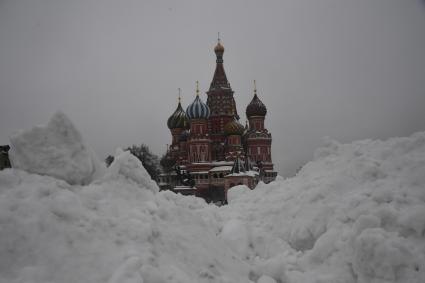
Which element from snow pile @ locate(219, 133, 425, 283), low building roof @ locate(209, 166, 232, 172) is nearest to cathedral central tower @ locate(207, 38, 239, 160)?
low building roof @ locate(209, 166, 232, 172)

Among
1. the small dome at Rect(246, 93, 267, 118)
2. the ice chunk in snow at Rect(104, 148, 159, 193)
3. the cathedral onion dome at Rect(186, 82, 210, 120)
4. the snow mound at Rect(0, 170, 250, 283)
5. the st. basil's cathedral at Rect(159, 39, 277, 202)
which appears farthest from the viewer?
the small dome at Rect(246, 93, 267, 118)

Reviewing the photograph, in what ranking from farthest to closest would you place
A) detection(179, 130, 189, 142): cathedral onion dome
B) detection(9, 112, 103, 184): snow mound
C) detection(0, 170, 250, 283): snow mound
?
detection(179, 130, 189, 142): cathedral onion dome < detection(9, 112, 103, 184): snow mound < detection(0, 170, 250, 283): snow mound

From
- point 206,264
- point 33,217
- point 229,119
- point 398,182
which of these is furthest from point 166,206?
point 229,119

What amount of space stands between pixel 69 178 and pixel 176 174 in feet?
105

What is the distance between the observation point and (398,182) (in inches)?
253

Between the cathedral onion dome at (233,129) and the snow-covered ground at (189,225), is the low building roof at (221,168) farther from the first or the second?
the snow-covered ground at (189,225)

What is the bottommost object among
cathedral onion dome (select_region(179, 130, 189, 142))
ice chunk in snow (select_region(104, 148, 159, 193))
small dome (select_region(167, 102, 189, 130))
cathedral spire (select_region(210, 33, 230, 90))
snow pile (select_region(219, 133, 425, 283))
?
snow pile (select_region(219, 133, 425, 283))

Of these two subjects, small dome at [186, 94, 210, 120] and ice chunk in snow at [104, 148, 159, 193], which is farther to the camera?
small dome at [186, 94, 210, 120]

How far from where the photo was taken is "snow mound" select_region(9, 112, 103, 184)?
19.5 feet

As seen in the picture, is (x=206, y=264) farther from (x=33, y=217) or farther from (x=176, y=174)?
(x=176, y=174)

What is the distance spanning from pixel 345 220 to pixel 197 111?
32.3 meters

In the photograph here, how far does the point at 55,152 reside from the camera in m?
6.05

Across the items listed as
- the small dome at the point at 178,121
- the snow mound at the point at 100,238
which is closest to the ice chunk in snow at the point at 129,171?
the snow mound at the point at 100,238

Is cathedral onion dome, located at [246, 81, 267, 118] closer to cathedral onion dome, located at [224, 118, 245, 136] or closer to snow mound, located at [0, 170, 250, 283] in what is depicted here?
cathedral onion dome, located at [224, 118, 245, 136]
